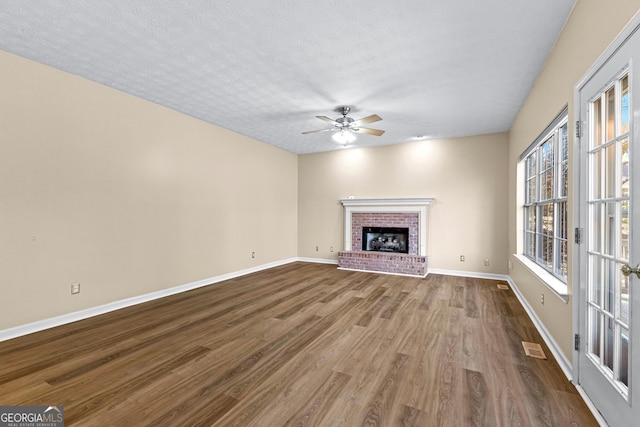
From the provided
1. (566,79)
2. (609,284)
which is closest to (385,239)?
(566,79)

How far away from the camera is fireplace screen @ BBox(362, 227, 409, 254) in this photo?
611 cm

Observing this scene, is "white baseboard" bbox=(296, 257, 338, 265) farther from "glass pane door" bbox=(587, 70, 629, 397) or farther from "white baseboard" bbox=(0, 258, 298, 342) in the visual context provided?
"glass pane door" bbox=(587, 70, 629, 397)

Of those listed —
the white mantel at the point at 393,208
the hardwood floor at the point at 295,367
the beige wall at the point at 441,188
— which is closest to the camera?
the hardwood floor at the point at 295,367

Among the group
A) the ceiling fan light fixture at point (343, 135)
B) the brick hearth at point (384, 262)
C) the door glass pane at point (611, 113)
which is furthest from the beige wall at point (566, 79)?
the ceiling fan light fixture at point (343, 135)

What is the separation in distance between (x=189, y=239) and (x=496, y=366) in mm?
4267

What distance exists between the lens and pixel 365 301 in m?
3.88

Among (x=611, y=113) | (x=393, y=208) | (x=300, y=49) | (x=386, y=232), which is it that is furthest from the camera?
(x=386, y=232)

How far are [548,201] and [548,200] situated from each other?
1cm

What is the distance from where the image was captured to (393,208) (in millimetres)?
6074

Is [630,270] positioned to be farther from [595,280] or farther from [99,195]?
[99,195]

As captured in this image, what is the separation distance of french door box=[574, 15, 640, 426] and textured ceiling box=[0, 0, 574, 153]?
97 centimetres

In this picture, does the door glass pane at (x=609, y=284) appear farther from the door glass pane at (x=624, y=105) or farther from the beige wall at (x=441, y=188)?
the beige wall at (x=441, y=188)

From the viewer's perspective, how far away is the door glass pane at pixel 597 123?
1.73m

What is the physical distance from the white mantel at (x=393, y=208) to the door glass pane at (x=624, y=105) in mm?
4239
